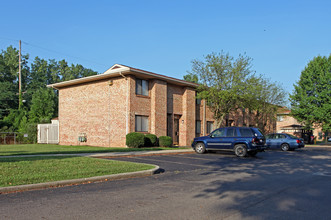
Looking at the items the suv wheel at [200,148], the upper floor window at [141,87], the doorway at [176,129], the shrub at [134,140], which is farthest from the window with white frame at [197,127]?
the suv wheel at [200,148]

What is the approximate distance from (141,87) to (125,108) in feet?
7.89

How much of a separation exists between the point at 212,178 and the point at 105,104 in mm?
16802

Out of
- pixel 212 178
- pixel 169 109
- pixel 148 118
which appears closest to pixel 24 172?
pixel 212 178

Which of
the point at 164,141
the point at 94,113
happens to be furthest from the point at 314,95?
the point at 94,113

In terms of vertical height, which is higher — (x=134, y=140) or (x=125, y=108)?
(x=125, y=108)

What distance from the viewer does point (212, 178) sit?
9.96 meters

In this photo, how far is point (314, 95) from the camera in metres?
38.8

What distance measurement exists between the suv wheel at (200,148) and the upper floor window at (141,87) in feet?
24.6

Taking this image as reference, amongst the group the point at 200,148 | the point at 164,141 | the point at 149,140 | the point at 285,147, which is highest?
the point at 149,140

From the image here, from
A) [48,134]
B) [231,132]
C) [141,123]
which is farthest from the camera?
[48,134]

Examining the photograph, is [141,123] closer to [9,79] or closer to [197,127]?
[197,127]

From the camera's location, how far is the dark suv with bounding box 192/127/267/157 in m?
17.0

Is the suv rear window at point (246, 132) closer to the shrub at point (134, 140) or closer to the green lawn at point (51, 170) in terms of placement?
the shrub at point (134, 140)

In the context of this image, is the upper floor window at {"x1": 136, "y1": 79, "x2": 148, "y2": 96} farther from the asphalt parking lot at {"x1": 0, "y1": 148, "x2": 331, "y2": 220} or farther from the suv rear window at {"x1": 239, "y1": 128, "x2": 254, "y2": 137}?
the asphalt parking lot at {"x1": 0, "y1": 148, "x2": 331, "y2": 220}
